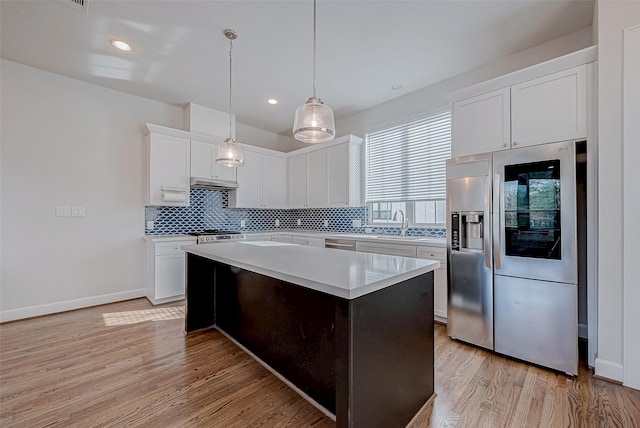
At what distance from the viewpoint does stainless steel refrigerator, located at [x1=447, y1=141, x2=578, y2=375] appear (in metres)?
2.09

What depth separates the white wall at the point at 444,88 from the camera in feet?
8.67

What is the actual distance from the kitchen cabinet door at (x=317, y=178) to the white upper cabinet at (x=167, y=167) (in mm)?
1935

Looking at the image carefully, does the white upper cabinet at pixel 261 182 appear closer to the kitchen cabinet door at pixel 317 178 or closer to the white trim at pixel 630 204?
the kitchen cabinet door at pixel 317 178

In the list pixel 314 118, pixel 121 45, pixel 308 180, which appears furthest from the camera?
pixel 308 180

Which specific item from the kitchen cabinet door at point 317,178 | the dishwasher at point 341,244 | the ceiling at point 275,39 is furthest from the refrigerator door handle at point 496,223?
the kitchen cabinet door at point 317,178

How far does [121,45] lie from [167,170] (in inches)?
60.6

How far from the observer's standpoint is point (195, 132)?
4176mm

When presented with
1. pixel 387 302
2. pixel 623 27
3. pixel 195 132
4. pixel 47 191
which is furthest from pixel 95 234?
pixel 623 27

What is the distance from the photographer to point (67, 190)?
136 inches

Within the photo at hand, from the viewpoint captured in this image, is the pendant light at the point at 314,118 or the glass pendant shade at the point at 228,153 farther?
the glass pendant shade at the point at 228,153

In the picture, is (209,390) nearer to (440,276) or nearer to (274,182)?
(440,276)

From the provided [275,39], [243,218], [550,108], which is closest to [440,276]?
[550,108]

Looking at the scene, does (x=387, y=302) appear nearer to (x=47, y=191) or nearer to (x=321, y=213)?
(x=321, y=213)

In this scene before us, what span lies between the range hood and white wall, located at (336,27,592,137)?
2.02 metres
